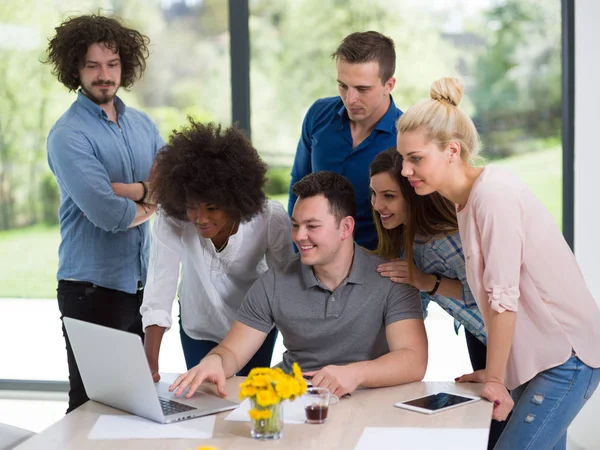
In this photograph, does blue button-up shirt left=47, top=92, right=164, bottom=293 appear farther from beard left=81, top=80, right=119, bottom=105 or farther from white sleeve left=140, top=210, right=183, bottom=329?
white sleeve left=140, top=210, right=183, bottom=329

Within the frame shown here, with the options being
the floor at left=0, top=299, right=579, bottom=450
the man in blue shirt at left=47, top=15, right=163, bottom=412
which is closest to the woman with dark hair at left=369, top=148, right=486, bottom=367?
the man in blue shirt at left=47, top=15, right=163, bottom=412

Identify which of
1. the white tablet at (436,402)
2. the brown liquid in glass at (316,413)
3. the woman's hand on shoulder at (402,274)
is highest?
the woman's hand on shoulder at (402,274)

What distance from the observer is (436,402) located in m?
2.27

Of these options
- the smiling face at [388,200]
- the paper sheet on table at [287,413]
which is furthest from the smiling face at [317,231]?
the paper sheet on table at [287,413]

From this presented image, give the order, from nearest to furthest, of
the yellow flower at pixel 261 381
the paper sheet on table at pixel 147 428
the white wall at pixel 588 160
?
the yellow flower at pixel 261 381 → the paper sheet on table at pixel 147 428 → the white wall at pixel 588 160

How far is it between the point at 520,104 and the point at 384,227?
1871 millimetres

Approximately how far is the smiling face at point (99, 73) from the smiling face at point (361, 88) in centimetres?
85

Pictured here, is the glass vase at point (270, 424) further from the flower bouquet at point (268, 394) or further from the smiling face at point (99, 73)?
the smiling face at point (99, 73)

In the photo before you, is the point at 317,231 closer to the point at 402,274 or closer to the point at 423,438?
the point at 402,274

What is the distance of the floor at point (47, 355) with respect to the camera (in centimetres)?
457

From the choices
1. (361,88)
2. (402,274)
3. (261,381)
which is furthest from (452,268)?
(261,381)

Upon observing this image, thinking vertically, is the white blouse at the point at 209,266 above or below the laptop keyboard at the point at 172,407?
above

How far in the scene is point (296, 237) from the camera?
2631 millimetres

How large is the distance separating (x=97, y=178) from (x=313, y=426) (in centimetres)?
134
